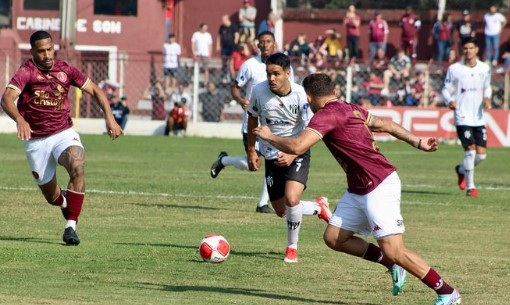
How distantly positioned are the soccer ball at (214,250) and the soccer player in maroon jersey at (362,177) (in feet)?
5.97

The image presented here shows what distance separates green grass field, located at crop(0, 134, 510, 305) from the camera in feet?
33.0

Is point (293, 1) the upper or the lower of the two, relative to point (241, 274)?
upper

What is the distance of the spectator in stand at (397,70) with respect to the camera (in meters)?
→ 34.7

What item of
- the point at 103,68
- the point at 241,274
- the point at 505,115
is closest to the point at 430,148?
the point at 241,274

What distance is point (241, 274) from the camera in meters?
11.1

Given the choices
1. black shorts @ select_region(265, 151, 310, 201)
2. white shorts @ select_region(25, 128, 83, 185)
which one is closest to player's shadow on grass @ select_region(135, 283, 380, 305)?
black shorts @ select_region(265, 151, 310, 201)

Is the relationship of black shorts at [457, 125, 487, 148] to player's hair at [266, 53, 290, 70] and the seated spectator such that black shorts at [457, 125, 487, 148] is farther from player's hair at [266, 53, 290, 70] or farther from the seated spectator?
the seated spectator

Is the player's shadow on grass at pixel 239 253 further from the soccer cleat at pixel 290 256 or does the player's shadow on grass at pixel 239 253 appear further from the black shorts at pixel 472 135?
the black shorts at pixel 472 135

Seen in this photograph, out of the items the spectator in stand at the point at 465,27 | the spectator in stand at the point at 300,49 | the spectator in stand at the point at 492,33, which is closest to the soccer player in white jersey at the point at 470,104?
the spectator in stand at the point at 300,49

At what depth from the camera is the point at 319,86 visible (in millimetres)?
9719

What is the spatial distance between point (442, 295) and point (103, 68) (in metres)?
28.0

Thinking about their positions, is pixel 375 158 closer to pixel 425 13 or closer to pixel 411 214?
pixel 411 214

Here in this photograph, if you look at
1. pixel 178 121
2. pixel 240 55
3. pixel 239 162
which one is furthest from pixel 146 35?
pixel 239 162

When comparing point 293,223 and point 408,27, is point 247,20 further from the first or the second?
point 293,223
